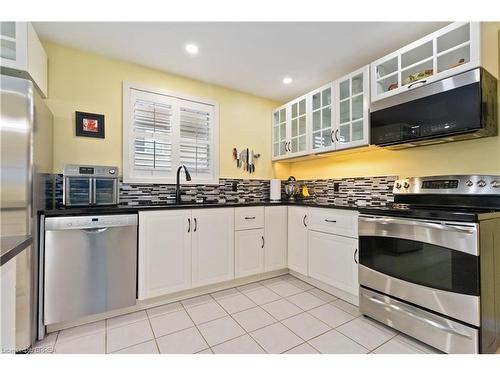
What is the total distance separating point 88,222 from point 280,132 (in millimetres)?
2565

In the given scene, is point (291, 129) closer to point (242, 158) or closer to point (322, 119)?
point (322, 119)

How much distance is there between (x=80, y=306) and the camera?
1804 mm

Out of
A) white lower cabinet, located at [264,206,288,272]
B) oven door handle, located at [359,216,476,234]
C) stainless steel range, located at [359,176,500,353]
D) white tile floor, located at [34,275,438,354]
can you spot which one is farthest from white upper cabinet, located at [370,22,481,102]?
white tile floor, located at [34,275,438,354]

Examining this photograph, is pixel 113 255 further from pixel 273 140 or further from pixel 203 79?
pixel 273 140

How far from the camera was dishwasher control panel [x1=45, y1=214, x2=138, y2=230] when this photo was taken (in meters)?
1.73

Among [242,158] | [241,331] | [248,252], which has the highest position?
[242,158]

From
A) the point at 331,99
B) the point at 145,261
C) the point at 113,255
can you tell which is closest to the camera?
the point at 113,255

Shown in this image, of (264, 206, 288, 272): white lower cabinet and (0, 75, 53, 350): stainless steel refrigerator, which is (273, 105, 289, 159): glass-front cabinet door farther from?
(0, 75, 53, 350): stainless steel refrigerator

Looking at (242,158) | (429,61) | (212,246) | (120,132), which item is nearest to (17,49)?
(120,132)

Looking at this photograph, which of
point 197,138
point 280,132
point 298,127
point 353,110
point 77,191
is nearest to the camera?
point 77,191

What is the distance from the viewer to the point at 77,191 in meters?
2.05
